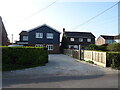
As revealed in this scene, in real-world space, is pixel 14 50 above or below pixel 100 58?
above

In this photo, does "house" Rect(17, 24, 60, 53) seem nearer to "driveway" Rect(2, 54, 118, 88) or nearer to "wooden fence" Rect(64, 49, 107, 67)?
"wooden fence" Rect(64, 49, 107, 67)

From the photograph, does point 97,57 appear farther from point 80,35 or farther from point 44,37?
point 80,35

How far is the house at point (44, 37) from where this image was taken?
99.6 feet

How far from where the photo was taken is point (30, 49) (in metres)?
11.6

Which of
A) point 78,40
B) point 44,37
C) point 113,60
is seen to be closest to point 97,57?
point 113,60

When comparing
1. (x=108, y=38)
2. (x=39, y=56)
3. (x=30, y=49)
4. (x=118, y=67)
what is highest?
(x=108, y=38)

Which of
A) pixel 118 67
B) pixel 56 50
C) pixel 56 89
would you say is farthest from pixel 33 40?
pixel 56 89

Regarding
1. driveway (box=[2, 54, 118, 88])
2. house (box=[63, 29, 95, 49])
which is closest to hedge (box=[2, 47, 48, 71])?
driveway (box=[2, 54, 118, 88])

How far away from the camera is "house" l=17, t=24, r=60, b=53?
99.6 feet

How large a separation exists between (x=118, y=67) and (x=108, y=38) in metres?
40.8

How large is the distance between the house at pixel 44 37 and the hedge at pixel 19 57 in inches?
728

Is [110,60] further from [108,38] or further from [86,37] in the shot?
[108,38]

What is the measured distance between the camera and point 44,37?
30.9m

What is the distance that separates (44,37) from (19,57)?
66.3 feet
